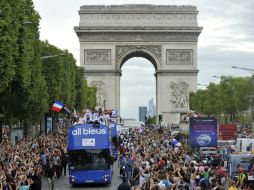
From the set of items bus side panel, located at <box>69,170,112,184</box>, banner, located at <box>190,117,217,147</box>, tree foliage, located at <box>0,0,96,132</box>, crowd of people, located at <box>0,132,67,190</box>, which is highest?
tree foliage, located at <box>0,0,96,132</box>

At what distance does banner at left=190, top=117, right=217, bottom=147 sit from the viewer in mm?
47938

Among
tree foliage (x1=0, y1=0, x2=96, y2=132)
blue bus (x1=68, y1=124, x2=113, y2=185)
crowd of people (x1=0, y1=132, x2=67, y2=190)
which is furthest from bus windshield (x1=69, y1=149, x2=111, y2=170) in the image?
tree foliage (x1=0, y1=0, x2=96, y2=132)

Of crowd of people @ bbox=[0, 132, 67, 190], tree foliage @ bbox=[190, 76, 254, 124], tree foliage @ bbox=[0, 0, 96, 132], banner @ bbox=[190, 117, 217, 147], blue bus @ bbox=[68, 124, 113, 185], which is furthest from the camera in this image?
tree foliage @ bbox=[190, 76, 254, 124]

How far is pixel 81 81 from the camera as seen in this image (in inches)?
3617

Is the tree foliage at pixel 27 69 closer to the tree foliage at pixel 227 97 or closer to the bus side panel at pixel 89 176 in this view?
the bus side panel at pixel 89 176

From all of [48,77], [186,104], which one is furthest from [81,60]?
[48,77]

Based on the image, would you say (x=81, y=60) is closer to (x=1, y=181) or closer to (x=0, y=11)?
(x=0, y=11)

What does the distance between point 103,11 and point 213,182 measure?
91.5 m

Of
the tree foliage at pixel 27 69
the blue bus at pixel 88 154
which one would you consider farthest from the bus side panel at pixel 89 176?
the tree foliage at pixel 27 69

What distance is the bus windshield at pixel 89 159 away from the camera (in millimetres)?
33969

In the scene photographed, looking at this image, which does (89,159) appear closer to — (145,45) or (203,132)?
(203,132)

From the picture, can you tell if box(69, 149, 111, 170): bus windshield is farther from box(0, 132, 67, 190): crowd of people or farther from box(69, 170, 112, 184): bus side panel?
box(0, 132, 67, 190): crowd of people

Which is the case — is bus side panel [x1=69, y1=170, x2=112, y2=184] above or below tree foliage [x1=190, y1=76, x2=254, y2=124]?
below

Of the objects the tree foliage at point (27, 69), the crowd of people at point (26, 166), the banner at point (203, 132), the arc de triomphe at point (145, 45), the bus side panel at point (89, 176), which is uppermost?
the arc de triomphe at point (145, 45)
